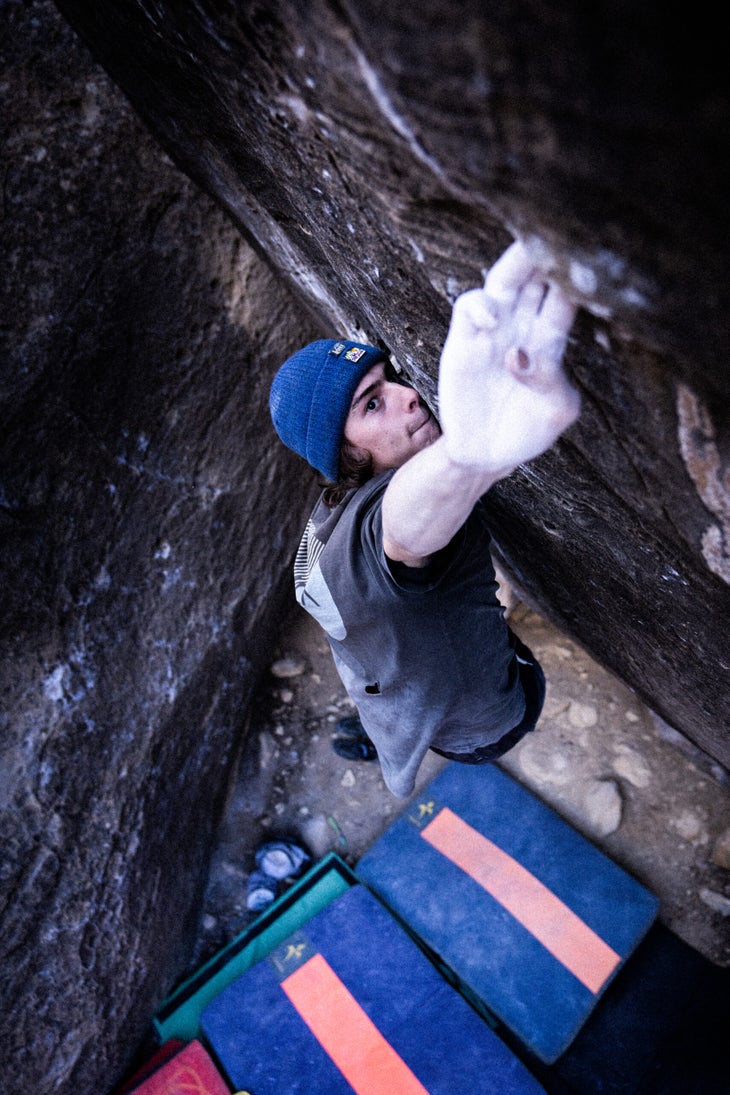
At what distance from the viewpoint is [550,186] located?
2.19 ft

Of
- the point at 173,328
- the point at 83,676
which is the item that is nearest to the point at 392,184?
the point at 173,328

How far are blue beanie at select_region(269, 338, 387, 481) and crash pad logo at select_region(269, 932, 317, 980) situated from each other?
2.07 metres

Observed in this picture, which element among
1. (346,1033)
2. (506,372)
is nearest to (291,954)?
(346,1033)

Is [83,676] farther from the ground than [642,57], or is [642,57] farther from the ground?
[642,57]

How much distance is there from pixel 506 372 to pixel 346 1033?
99.4 inches

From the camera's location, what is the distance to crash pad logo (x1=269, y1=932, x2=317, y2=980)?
253cm

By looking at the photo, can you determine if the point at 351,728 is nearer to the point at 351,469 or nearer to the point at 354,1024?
the point at 354,1024

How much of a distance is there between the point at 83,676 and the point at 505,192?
1.95 metres

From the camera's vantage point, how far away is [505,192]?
0.72 meters

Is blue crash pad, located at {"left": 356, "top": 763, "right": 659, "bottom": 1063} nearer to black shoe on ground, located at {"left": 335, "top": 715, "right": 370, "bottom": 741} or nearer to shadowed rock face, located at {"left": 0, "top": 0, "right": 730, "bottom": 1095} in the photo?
black shoe on ground, located at {"left": 335, "top": 715, "right": 370, "bottom": 741}

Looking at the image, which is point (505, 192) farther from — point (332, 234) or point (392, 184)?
point (332, 234)

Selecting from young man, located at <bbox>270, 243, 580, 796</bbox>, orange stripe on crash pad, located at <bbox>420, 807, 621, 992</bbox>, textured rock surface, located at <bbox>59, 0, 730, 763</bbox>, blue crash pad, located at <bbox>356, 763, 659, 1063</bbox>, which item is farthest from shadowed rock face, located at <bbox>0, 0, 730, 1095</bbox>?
orange stripe on crash pad, located at <bbox>420, 807, 621, 992</bbox>

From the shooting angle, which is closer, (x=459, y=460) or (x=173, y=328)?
(x=459, y=460)

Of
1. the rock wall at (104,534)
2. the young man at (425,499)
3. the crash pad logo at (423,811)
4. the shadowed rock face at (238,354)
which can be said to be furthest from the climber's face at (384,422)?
the crash pad logo at (423,811)
